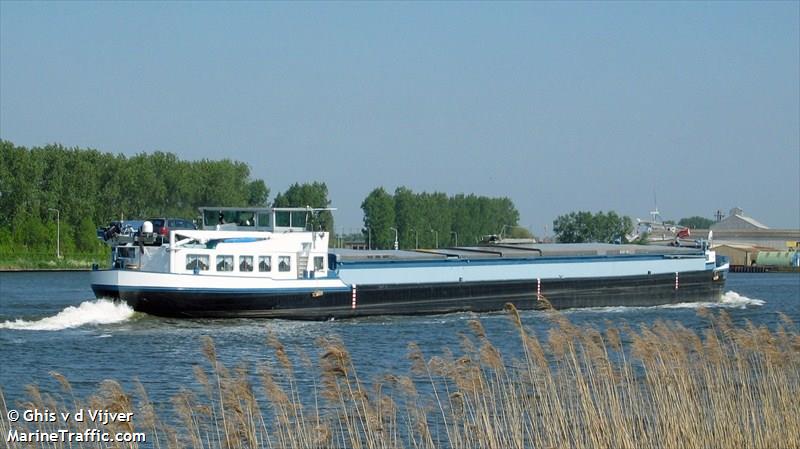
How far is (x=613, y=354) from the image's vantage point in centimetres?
2419

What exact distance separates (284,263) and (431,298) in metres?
6.28

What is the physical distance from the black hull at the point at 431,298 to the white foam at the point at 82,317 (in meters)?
0.31

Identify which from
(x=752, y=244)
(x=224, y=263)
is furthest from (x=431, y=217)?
(x=224, y=263)

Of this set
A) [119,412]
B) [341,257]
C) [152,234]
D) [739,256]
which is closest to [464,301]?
[341,257]

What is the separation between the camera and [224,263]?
33938 millimetres

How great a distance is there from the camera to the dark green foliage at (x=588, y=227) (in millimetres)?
128125

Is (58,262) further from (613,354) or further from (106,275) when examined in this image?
(613,354)

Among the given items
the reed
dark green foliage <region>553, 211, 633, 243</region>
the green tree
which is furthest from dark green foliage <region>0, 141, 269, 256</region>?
the reed

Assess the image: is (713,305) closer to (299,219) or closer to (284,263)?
(299,219)

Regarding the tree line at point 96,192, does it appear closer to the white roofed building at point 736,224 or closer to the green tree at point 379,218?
the green tree at point 379,218

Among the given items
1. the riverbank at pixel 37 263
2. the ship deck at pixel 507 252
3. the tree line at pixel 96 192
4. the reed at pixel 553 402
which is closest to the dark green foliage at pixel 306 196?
the tree line at pixel 96 192

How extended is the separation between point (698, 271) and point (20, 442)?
4157 centimetres

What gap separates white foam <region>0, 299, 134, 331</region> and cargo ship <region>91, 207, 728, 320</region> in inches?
13.2

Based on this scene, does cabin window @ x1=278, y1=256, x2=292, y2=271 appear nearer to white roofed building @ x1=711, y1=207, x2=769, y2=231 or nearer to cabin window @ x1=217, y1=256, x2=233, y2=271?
cabin window @ x1=217, y1=256, x2=233, y2=271
